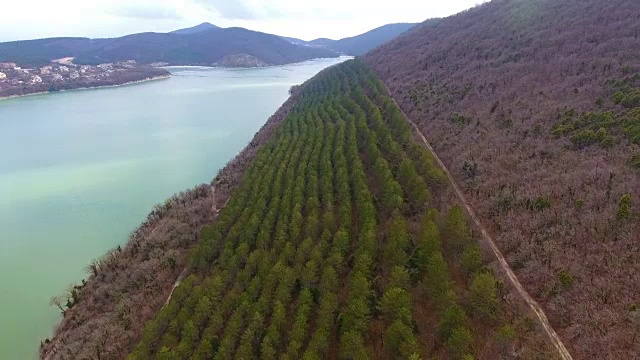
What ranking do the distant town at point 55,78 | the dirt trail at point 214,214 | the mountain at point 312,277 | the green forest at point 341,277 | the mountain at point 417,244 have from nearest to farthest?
the mountain at point 417,244 → the green forest at point 341,277 → the mountain at point 312,277 → the dirt trail at point 214,214 → the distant town at point 55,78

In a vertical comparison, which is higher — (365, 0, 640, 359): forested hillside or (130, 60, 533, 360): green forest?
(365, 0, 640, 359): forested hillside

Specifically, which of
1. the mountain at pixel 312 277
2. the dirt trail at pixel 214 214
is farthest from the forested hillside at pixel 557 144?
the dirt trail at pixel 214 214

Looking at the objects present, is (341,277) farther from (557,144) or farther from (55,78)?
(55,78)

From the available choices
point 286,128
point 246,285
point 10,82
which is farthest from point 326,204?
point 10,82

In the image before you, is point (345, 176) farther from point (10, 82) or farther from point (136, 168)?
point (10, 82)

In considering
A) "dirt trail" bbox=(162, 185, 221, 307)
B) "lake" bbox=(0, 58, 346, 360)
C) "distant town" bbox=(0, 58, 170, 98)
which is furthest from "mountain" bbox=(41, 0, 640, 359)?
"distant town" bbox=(0, 58, 170, 98)

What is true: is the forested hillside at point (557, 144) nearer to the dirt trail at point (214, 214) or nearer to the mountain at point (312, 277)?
the mountain at point (312, 277)

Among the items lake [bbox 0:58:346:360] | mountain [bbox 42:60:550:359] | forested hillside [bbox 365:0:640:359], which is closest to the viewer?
forested hillside [bbox 365:0:640:359]

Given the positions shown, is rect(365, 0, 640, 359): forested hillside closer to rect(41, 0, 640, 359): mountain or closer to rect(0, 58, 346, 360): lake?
rect(41, 0, 640, 359): mountain
